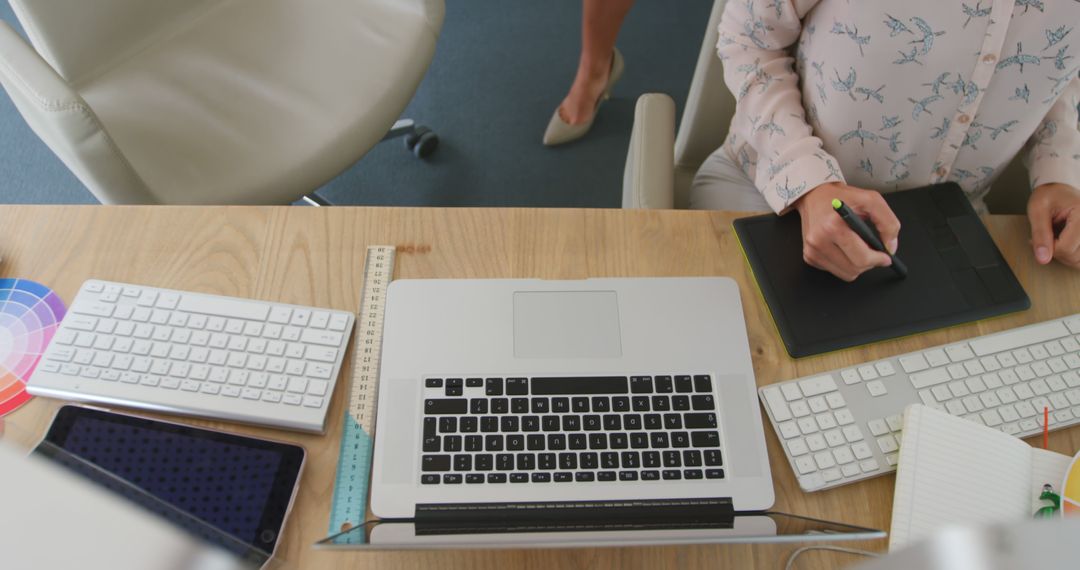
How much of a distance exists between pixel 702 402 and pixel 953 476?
0.82ft

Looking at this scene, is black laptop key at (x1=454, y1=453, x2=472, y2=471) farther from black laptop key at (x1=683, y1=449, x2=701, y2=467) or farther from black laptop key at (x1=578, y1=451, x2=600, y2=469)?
black laptop key at (x1=683, y1=449, x2=701, y2=467)

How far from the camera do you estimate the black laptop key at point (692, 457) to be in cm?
67

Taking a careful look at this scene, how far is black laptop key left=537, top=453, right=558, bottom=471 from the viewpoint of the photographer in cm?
66

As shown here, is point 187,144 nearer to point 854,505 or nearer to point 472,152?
point 472,152

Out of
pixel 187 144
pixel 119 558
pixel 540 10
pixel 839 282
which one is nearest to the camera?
pixel 119 558

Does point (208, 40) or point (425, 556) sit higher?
point (208, 40)

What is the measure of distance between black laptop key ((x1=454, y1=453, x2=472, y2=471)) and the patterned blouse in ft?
1.57

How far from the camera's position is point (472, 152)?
178cm

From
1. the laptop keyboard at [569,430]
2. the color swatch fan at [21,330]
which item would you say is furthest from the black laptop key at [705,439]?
the color swatch fan at [21,330]

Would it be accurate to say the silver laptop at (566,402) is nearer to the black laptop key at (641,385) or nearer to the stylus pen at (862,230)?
the black laptop key at (641,385)

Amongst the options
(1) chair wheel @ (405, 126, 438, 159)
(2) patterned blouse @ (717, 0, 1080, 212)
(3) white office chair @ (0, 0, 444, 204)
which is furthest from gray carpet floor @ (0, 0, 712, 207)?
Answer: (2) patterned blouse @ (717, 0, 1080, 212)

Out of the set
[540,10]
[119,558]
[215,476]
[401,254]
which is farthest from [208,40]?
[119,558]

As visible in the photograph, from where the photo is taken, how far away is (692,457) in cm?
67

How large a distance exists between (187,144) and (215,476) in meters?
0.67
